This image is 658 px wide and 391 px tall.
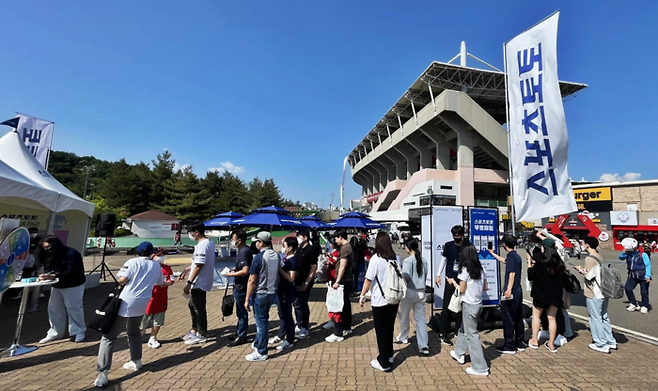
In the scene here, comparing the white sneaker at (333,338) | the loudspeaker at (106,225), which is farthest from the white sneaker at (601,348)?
the loudspeaker at (106,225)

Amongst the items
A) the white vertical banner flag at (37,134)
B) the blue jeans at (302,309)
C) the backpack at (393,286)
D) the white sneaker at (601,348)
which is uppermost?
the white vertical banner flag at (37,134)

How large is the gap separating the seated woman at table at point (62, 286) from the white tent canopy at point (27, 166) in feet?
7.95

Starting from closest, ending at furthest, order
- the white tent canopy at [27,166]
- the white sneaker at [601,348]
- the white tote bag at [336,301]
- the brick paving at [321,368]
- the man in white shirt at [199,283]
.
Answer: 1. the brick paving at [321,368]
2. the white sneaker at [601,348]
3. the man in white shirt at [199,283]
4. the white tote bag at [336,301]
5. the white tent canopy at [27,166]

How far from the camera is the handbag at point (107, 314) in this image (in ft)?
11.3

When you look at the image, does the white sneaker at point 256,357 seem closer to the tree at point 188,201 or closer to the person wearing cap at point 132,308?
the person wearing cap at point 132,308

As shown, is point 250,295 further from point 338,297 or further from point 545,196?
point 545,196

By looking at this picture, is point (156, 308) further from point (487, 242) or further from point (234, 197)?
point (234, 197)

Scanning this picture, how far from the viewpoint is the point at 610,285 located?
4477 mm

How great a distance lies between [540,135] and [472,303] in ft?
13.8

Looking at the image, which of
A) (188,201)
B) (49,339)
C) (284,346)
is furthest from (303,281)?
(188,201)

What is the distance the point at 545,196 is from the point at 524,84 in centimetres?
244

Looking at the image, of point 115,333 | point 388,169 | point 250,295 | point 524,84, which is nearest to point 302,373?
point 250,295

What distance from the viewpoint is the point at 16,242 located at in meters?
4.05

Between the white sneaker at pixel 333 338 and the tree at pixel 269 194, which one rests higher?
the tree at pixel 269 194
